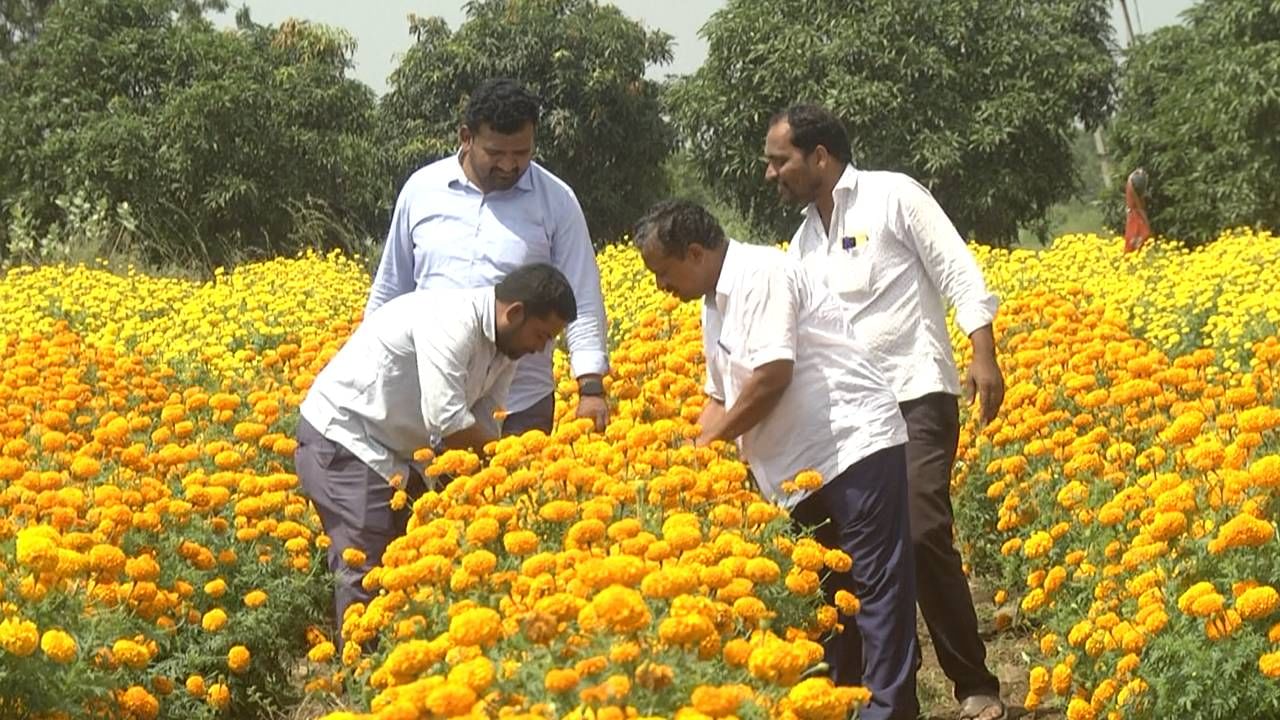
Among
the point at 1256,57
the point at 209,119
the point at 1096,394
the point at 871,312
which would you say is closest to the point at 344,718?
the point at 871,312

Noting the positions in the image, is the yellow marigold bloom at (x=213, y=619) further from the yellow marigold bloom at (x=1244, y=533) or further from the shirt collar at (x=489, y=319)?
the yellow marigold bloom at (x=1244, y=533)

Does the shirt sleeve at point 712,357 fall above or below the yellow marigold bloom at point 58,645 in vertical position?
above

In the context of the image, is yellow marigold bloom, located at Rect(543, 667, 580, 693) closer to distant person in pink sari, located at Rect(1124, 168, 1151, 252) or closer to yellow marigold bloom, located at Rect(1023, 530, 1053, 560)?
yellow marigold bloom, located at Rect(1023, 530, 1053, 560)

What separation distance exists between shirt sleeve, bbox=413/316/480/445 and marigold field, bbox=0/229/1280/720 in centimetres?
13

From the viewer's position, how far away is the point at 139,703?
414 centimetres

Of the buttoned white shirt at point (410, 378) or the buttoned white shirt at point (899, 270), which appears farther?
the buttoned white shirt at point (899, 270)

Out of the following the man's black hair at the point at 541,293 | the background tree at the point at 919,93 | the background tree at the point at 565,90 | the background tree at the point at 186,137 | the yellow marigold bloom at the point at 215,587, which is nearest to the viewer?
the man's black hair at the point at 541,293

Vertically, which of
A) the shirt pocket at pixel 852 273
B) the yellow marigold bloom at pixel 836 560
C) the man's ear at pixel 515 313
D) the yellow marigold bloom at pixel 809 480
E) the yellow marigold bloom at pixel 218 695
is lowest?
the yellow marigold bloom at pixel 218 695

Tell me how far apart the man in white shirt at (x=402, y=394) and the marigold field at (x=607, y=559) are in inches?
8.5

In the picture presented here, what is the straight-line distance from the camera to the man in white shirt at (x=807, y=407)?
4.36 meters

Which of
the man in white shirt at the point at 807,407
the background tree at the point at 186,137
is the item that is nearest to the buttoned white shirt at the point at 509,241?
the man in white shirt at the point at 807,407

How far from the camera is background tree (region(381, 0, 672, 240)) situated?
28.8 metres

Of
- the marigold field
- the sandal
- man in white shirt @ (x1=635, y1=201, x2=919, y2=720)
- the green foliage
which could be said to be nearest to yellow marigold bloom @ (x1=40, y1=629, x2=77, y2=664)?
the marigold field

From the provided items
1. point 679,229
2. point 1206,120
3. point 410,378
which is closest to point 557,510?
point 679,229
